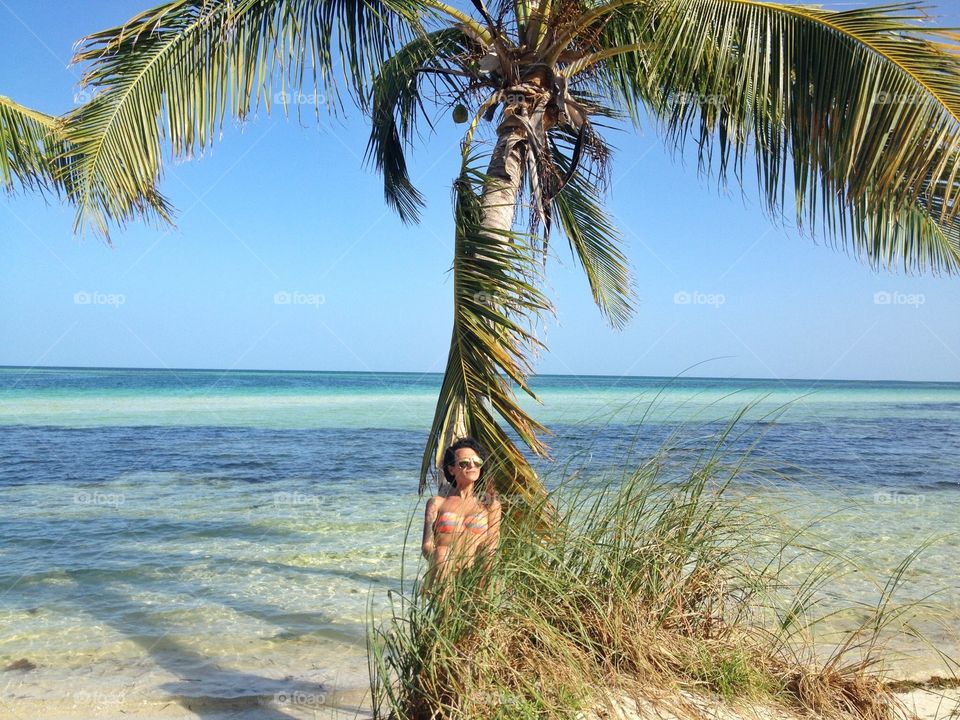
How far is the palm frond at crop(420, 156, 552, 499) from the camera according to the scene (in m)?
4.67

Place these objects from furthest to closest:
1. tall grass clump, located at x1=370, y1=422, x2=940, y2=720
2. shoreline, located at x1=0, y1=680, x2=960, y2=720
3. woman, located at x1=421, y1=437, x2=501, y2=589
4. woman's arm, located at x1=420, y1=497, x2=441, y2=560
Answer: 1. shoreline, located at x1=0, y1=680, x2=960, y2=720
2. woman's arm, located at x1=420, y1=497, x2=441, y2=560
3. woman, located at x1=421, y1=437, x2=501, y2=589
4. tall grass clump, located at x1=370, y1=422, x2=940, y2=720

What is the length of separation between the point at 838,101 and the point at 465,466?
319 cm

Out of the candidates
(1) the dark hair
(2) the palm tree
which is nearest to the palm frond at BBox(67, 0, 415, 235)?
(2) the palm tree

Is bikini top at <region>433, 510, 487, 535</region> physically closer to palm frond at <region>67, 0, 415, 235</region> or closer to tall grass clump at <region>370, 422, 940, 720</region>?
tall grass clump at <region>370, 422, 940, 720</region>

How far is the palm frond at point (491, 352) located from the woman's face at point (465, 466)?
26 cm

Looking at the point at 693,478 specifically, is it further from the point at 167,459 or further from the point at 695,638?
the point at 167,459

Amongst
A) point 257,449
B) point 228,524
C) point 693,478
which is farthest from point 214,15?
point 257,449

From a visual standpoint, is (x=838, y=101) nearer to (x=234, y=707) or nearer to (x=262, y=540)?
(x=234, y=707)

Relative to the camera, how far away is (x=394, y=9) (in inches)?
232

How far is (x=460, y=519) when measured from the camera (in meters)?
4.11

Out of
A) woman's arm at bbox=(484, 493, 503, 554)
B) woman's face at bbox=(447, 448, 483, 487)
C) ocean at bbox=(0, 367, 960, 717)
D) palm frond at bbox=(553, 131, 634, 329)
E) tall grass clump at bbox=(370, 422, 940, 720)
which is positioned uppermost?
palm frond at bbox=(553, 131, 634, 329)

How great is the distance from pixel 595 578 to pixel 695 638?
1.76 feet

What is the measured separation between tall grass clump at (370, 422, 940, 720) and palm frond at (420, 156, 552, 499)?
759 mm

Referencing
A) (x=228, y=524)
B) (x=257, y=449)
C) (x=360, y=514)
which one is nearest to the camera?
(x=228, y=524)
